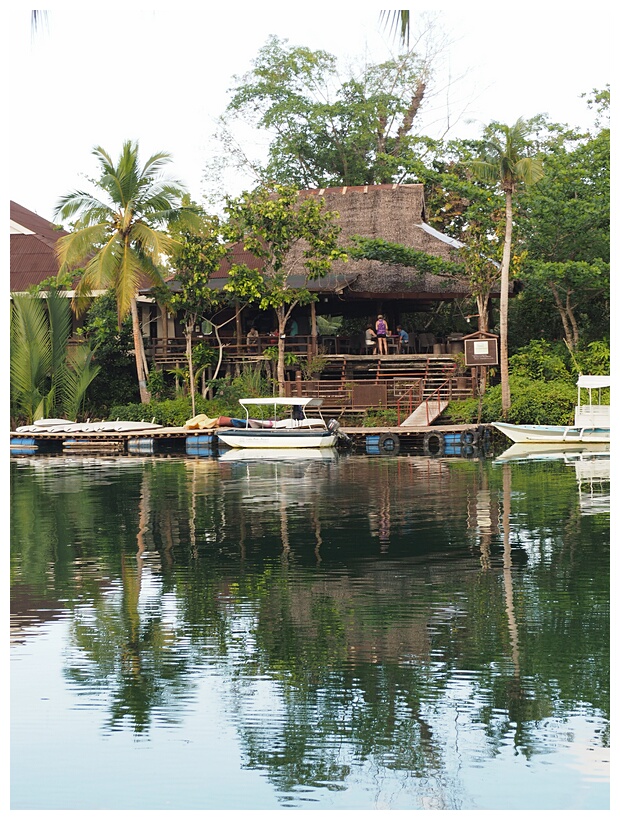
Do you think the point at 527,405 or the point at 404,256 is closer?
the point at 527,405

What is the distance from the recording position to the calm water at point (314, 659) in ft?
20.5

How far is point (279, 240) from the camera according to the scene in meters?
31.4

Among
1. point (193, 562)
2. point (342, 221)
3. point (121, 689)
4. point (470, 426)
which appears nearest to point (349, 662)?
point (121, 689)

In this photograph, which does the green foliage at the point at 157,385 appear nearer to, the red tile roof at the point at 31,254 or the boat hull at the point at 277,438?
the red tile roof at the point at 31,254

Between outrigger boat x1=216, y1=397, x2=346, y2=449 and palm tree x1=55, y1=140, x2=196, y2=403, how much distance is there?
16.6 feet

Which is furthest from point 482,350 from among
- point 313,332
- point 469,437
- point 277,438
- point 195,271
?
point 195,271

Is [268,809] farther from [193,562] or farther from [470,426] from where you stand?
[470,426]

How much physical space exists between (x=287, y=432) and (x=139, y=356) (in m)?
6.50

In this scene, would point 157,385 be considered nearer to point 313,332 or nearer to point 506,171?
point 313,332

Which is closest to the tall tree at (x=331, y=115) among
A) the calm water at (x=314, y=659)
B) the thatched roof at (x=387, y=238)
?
the thatched roof at (x=387, y=238)

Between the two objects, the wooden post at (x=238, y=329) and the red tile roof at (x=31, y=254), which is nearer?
the wooden post at (x=238, y=329)

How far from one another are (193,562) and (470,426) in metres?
16.7

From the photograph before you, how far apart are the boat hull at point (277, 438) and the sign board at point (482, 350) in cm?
430

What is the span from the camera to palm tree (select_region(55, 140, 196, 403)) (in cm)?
3141
